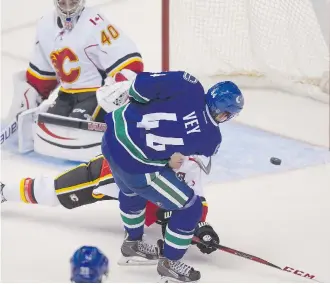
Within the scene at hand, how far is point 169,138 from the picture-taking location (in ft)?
7.20

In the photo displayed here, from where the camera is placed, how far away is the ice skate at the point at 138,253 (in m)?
2.42

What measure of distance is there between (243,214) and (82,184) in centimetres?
62

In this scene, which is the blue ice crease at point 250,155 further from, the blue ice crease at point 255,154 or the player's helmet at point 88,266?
the player's helmet at point 88,266

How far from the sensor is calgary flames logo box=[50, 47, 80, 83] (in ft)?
10.4

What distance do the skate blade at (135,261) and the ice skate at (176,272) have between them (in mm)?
78

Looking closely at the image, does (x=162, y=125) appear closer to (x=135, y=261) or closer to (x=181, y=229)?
(x=181, y=229)

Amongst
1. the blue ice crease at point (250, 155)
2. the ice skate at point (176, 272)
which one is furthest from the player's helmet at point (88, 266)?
the blue ice crease at point (250, 155)

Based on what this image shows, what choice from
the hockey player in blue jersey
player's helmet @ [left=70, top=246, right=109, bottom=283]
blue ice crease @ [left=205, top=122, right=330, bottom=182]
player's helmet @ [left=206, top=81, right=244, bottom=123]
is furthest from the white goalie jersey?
player's helmet @ [left=70, top=246, right=109, bottom=283]

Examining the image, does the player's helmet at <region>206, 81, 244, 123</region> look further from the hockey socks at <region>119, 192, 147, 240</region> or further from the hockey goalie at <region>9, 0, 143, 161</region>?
the hockey goalie at <region>9, 0, 143, 161</region>

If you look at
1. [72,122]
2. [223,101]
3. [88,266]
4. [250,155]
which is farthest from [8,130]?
[88,266]

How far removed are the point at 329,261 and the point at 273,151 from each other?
92cm

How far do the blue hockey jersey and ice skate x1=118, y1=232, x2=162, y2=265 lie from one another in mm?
330

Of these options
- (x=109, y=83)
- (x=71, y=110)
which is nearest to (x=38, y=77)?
(x=71, y=110)

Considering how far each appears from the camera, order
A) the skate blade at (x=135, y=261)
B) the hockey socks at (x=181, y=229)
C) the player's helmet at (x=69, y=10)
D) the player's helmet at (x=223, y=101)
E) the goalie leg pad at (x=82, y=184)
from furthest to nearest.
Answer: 1. the player's helmet at (x=69, y=10)
2. the goalie leg pad at (x=82, y=184)
3. the skate blade at (x=135, y=261)
4. the hockey socks at (x=181, y=229)
5. the player's helmet at (x=223, y=101)
